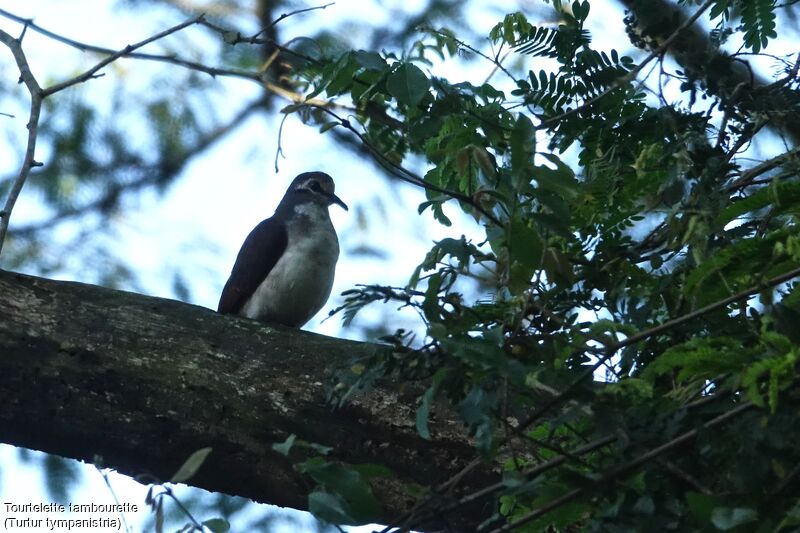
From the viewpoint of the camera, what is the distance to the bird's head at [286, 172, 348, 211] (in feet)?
20.8

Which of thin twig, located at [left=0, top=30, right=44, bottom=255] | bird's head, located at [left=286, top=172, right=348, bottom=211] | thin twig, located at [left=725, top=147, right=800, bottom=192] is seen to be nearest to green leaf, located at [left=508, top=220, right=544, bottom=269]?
thin twig, located at [left=725, top=147, right=800, bottom=192]

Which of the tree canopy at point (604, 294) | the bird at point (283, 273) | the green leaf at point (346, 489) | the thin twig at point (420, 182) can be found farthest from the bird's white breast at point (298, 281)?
the green leaf at point (346, 489)

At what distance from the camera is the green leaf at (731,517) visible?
6.61 feet

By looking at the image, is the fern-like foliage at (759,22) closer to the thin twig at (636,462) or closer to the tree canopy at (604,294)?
the tree canopy at (604,294)

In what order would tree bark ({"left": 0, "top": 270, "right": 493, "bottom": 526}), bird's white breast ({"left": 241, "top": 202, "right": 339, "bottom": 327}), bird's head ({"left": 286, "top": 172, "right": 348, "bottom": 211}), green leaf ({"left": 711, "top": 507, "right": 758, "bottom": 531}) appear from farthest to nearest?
bird's head ({"left": 286, "top": 172, "right": 348, "bottom": 211})
bird's white breast ({"left": 241, "top": 202, "right": 339, "bottom": 327})
tree bark ({"left": 0, "top": 270, "right": 493, "bottom": 526})
green leaf ({"left": 711, "top": 507, "right": 758, "bottom": 531})

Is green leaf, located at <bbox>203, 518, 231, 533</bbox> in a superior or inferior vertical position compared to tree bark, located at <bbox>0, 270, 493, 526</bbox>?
inferior

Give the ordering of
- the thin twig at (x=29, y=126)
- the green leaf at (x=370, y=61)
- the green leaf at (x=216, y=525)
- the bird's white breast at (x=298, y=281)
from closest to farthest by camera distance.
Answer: the green leaf at (x=216, y=525), the green leaf at (x=370, y=61), the thin twig at (x=29, y=126), the bird's white breast at (x=298, y=281)

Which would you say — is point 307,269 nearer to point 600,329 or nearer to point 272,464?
point 272,464

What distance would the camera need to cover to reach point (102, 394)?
3.48 m

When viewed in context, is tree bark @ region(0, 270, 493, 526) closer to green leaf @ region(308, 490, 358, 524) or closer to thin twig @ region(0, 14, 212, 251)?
thin twig @ region(0, 14, 212, 251)

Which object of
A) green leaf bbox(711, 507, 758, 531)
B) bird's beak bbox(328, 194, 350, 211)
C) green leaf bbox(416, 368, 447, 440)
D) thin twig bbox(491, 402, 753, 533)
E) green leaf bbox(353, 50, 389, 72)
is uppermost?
bird's beak bbox(328, 194, 350, 211)

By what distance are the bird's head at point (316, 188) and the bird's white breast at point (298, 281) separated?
0.55 meters

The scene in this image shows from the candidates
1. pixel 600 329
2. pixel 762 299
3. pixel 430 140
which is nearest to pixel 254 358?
pixel 430 140

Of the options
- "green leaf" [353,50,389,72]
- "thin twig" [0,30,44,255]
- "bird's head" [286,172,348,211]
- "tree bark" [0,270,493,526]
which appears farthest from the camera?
"bird's head" [286,172,348,211]
